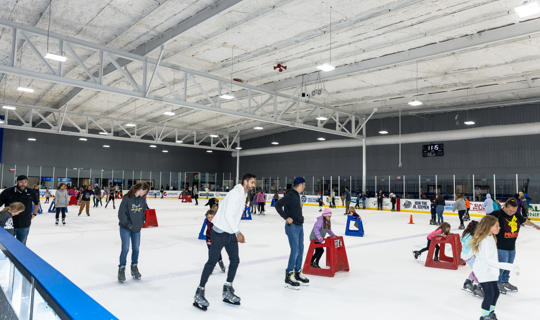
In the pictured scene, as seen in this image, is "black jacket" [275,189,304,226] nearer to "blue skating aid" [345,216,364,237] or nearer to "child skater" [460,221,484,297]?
"child skater" [460,221,484,297]

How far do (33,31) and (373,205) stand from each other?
22.1 m

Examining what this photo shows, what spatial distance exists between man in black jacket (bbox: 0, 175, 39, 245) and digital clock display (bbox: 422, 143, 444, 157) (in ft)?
77.5

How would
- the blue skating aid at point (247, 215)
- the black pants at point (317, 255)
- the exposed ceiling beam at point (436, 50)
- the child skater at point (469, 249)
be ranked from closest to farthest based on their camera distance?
the child skater at point (469, 249), the black pants at point (317, 255), the exposed ceiling beam at point (436, 50), the blue skating aid at point (247, 215)

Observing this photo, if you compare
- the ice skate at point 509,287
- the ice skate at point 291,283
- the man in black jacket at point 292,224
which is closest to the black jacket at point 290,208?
the man in black jacket at point 292,224

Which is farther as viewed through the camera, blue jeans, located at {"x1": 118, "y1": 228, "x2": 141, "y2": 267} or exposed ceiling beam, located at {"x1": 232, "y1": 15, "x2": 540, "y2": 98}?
exposed ceiling beam, located at {"x1": 232, "y1": 15, "x2": 540, "y2": 98}

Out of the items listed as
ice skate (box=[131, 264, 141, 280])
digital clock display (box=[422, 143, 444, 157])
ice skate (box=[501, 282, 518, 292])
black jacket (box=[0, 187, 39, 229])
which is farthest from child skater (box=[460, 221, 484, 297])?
digital clock display (box=[422, 143, 444, 157])

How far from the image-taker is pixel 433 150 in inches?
977

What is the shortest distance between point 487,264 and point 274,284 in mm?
Answer: 2898

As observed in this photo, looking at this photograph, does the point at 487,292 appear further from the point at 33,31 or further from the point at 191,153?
the point at 191,153

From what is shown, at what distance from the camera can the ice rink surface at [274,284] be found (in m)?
4.48

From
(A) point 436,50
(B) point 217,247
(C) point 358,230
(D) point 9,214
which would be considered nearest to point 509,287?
(B) point 217,247

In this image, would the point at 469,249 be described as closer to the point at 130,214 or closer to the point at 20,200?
the point at 130,214

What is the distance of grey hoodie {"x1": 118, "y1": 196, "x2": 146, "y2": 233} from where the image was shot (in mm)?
5516

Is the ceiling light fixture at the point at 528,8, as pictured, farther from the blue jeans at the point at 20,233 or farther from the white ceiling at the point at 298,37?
the blue jeans at the point at 20,233
